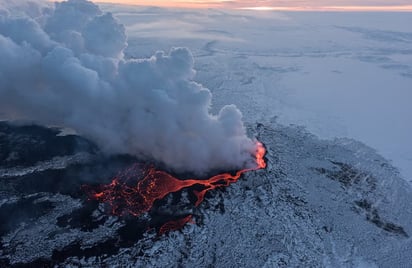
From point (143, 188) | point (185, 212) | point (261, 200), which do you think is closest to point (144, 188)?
point (143, 188)

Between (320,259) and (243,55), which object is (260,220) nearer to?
(320,259)

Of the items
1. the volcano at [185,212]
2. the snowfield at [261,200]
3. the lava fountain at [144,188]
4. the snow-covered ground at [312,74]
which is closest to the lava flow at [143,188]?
the lava fountain at [144,188]

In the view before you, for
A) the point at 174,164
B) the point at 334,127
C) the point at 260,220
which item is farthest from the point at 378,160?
the point at 174,164

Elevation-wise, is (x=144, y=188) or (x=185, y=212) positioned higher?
(x=144, y=188)

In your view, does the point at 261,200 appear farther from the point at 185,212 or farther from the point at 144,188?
the point at 144,188

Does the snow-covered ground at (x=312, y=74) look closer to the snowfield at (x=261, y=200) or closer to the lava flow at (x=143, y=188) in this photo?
the snowfield at (x=261, y=200)

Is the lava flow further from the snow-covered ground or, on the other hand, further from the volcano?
the snow-covered ground
